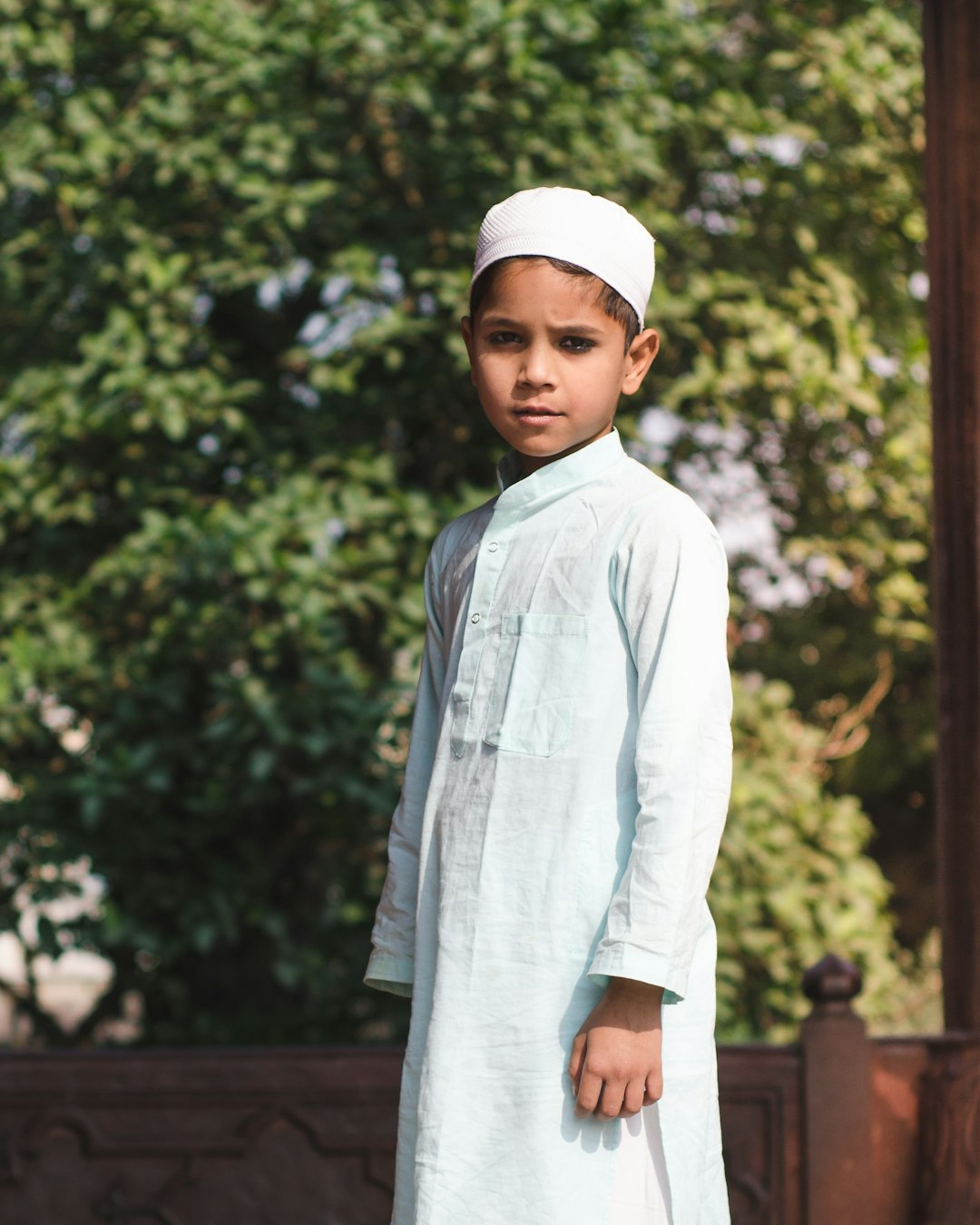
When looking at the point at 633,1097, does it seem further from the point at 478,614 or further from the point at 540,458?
the point at 540,458

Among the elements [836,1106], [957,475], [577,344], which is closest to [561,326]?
[577,344]

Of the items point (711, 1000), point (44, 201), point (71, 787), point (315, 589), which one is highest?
point (44, 201)

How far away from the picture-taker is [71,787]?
394cm

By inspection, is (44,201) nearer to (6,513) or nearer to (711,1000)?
(6,513)

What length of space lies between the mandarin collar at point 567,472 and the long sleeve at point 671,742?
101 millimetres

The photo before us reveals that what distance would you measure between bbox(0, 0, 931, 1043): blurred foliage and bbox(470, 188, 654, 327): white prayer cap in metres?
2.29

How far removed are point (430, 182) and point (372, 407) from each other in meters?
0.66

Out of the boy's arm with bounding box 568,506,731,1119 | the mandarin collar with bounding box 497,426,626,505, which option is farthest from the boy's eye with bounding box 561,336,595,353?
the boy's arm with bounding box 568,506,731,1119

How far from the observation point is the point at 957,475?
3.00 m

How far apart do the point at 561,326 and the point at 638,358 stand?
0.47ft

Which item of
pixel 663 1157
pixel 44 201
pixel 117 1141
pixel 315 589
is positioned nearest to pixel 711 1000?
pixel 663 1157

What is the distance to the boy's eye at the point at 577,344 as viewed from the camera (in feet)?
5.42

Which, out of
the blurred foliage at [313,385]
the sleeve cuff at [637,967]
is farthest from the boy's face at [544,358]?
the blurred foliage at [313,385]

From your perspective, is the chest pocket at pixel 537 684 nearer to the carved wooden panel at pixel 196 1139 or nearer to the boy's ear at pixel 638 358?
the boy's ear at pixel 638 358
